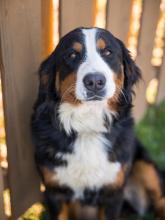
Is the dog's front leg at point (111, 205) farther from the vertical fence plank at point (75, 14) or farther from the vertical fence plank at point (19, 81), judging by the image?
the vertical fence plank at point (75, 14)

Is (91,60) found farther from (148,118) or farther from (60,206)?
(148,118)

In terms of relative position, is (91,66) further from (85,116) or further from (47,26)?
(47,26)

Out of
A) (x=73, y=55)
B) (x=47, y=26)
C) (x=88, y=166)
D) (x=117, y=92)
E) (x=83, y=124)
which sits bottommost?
(x=88, y=166)

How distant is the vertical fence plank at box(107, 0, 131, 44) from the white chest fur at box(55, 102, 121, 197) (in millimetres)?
850

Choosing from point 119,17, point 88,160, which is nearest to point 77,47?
point 88,160

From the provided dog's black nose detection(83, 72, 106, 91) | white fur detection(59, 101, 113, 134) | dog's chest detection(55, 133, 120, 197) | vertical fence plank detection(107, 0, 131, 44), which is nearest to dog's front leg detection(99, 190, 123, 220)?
dog's chest detection(55, 133, 120, 197)

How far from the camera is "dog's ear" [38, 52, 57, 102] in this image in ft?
8.12

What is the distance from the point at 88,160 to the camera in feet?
8.32

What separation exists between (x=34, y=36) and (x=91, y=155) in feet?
2.43

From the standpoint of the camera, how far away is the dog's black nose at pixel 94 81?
7.23 feet

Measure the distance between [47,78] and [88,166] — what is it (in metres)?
0.55

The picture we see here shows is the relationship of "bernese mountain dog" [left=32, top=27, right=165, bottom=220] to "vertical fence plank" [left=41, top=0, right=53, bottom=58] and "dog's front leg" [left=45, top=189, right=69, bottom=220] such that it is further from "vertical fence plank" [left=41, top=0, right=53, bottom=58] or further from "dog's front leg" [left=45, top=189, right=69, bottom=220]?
"vertical fence plank" [left=41, top=0, right=53, bottom=58]

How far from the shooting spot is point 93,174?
8.43ft

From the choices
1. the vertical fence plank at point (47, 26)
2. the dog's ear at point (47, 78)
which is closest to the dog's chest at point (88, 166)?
the dog's ear at point (47, 78)
